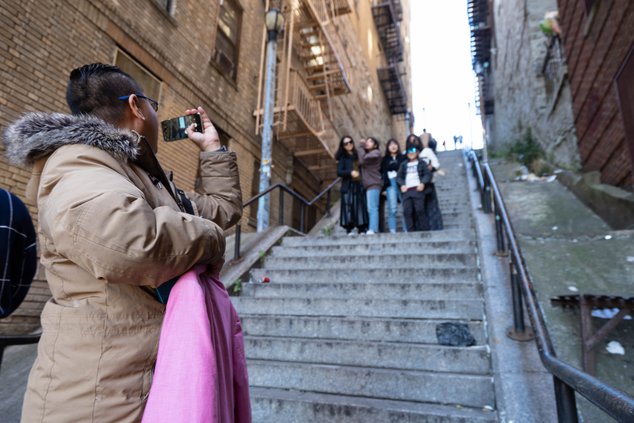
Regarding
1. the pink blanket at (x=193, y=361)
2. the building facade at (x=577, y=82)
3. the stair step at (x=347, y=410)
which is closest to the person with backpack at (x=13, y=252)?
the pink blanket at (x=193, y=361)

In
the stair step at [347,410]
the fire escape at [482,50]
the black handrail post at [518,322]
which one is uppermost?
the fire escape at [482,50]

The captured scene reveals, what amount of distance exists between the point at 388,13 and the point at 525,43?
13851mm

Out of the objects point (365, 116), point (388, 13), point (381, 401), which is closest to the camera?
point (381, 401)

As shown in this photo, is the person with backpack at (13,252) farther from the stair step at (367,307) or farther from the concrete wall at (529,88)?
the concrete wall at (529,88)

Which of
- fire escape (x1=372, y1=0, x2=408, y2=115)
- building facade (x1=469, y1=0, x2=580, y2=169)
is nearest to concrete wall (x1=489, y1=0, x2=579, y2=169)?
building facade (x1=469, y1=0, x2=580, y2=169)

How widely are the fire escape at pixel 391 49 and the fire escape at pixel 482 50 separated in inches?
180

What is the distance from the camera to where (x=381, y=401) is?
9.36ft

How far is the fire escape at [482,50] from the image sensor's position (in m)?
22.8

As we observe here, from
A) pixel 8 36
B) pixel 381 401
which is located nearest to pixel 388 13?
pixel 8 36

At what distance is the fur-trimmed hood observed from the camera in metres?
1.21

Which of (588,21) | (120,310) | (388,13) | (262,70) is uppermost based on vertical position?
(388,13)

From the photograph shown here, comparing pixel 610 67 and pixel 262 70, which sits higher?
pixel 262 70

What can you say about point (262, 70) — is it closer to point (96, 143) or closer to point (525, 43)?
point (525, 43)

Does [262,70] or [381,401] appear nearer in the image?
[381,401]
